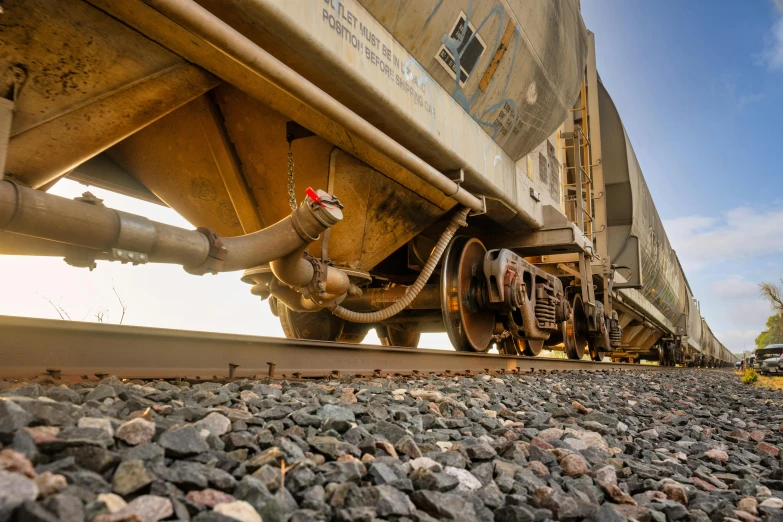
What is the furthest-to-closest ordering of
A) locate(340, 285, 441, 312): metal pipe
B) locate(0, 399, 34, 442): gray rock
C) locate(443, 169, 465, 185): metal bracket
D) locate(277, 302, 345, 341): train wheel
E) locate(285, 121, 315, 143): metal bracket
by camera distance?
locate(277, 302, 345, 341): train wheel < locate(340, 285, 441, 312): metal pipe < locate(443, 169, 465, 185): metal bracket < locate(285, 121, 315, 143): metal bracket < locate(0, 399, 34, 442): gray rock

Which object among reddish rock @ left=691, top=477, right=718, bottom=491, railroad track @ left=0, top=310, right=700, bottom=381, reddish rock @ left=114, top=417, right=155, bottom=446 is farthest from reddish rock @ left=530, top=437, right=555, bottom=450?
railroad track @ left=0, top=310, right=700, bottom=381

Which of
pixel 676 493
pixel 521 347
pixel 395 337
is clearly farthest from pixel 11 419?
pixel 395 337

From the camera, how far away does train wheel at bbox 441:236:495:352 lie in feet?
16.0

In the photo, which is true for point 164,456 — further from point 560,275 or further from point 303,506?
point 560,275

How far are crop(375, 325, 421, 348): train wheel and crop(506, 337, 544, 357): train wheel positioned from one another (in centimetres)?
122

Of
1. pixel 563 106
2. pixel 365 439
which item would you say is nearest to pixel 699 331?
pixel 563 106

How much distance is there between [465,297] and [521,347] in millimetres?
1622

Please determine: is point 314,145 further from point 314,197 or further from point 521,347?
point 521,347

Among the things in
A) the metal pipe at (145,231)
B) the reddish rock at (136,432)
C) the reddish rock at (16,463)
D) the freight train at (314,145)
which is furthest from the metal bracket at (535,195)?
the reddish rock at (16,463)

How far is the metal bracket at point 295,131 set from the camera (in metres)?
3.23

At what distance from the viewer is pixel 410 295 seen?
156 inches

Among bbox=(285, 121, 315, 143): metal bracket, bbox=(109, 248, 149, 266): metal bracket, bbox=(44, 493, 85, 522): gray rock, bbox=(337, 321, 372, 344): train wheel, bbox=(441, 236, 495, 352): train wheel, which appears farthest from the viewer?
bbox=(337, 321, 372, 344): train wheel

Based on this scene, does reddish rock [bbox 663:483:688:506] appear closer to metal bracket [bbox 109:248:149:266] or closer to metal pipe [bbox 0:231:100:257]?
metal bracket [bbox 109:248:149:266]

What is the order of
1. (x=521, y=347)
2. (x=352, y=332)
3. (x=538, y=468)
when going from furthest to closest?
1. (x=521, y=347)
2. (x=352, y=332)
3. (x=538, y=468)
